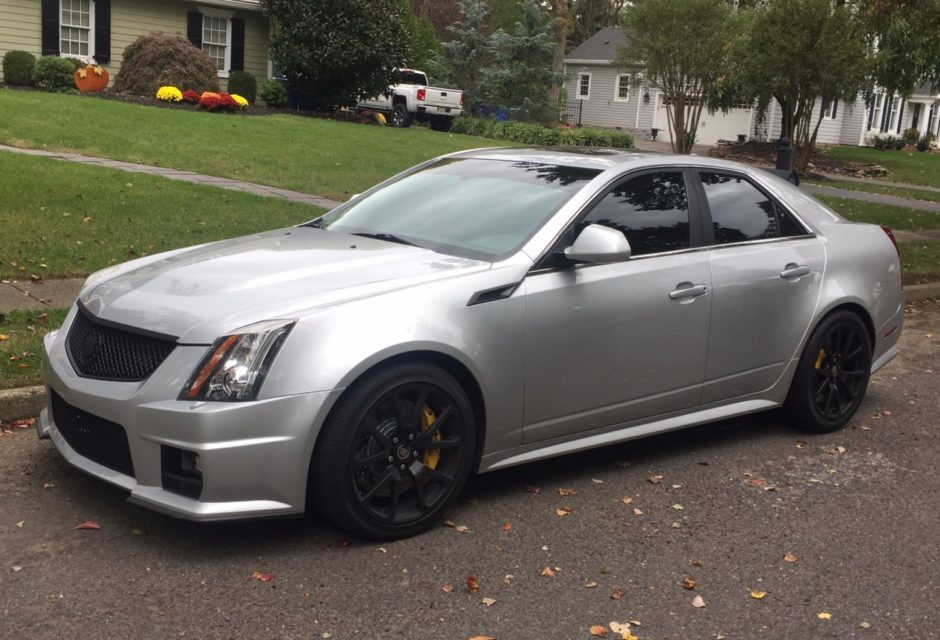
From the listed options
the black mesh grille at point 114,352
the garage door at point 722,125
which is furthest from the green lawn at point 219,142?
the garage door at point 722,125

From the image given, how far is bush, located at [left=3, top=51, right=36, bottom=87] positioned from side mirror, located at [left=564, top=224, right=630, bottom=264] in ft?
77.2

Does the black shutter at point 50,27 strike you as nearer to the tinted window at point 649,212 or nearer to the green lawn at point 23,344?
the green lawn at point 23,344

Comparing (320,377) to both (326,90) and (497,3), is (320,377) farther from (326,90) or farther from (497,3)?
(497,3)

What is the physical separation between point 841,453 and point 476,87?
1295 inches

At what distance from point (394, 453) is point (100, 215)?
721cm

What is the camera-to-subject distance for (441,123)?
3145 cm

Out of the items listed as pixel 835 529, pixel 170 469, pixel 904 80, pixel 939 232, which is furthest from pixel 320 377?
pixel 904 80

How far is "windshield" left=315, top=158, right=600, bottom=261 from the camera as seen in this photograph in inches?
199

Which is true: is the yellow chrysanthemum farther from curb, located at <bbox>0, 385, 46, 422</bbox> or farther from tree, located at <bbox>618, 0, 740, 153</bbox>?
curb, located at <bbox>0, 385, 46, 422</bbox>

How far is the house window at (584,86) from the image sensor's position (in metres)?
53.0

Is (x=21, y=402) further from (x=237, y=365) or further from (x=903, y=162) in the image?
(x=903, y=162)

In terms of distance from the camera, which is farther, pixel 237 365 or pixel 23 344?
pixel 23 344

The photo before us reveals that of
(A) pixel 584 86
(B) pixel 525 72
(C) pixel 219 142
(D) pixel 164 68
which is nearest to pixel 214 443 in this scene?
(C) pixel 219 142

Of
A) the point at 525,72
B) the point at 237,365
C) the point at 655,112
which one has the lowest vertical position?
the point at 237,365
